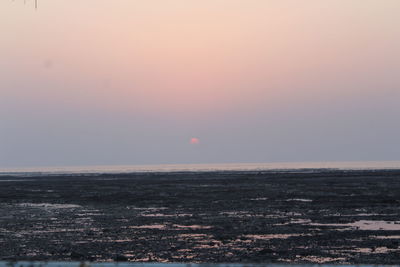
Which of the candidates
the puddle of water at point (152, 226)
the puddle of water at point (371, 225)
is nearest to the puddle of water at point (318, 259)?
the puddle of water at point (371, 225)

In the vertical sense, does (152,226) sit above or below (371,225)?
below

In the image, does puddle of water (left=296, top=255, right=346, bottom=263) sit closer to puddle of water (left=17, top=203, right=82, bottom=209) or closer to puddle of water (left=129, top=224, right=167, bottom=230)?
puddle of water (left=129, top=224, right=167, bottom=230)

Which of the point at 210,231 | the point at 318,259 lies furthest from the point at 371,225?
the point at 318,259

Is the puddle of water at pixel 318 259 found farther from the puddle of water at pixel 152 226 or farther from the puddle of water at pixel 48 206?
the puddle of water at pixel 48 206

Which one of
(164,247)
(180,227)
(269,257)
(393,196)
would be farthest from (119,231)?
(393,196)

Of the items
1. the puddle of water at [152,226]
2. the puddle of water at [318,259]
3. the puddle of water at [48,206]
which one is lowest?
the puddle of water at [48,206]

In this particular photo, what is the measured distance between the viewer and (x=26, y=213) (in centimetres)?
3072

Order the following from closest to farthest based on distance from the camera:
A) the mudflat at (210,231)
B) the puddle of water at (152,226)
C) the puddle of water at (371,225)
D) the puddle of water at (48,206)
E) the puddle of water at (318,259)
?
the puddle of water at (318,259)
the mudflat at (210,231)
the puddle of water at (371,225)
the puddle of water at (152,226)
the puddle of water at (48,206)

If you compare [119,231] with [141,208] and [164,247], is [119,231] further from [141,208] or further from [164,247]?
[141,208]

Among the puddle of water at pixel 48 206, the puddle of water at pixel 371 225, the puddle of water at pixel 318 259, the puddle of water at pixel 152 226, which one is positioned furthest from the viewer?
the puddle of water at pixel 48 206

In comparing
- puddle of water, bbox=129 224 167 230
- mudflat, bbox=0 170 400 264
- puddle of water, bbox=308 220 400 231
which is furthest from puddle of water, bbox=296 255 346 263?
puddle of water, bbox=129 224 167 230

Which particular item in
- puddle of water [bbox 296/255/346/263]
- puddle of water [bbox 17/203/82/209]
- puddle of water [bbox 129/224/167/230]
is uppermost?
puddle of water [bbox 296/255/346/263]

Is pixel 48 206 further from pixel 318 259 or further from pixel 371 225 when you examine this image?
pixel 318 259

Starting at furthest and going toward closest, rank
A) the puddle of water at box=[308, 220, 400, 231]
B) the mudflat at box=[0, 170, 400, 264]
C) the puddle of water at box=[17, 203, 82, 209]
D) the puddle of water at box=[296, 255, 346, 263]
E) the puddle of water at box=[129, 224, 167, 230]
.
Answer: the puddle of water at box=[17, 203, 82, 209], the puddle of water at box=[129, 224, 167, 230], the puddle of water at box=[308, 220, 400, 231], the mudflat at box=[0, 170, 400, 264], the puddle of water at box=[296, 255, 346, 263]
